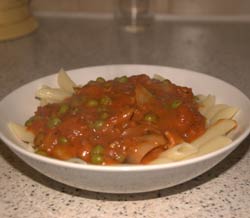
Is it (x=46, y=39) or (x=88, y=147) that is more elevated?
(x=88, y=147)

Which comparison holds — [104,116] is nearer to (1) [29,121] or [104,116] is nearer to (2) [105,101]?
(2) [105,101]

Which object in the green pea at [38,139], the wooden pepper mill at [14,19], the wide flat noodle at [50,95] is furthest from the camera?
the wooden pepper mill at [14,19]

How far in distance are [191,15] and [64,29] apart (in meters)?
0.72

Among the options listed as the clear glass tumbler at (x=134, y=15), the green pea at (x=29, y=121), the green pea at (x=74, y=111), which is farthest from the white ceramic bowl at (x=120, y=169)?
the clear glass tumbler at (x=134, y=15)

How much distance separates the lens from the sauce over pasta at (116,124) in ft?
3.93

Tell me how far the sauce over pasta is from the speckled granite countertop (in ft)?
0.39

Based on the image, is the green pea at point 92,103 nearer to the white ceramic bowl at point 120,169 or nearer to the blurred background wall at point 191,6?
the white ceramic bowl at point 120,169

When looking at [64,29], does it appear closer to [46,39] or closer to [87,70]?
[46,39]

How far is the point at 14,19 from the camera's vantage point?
2529 mm

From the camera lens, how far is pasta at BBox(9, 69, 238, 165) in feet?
3.93

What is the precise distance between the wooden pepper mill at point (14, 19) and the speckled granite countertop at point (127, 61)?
48mm

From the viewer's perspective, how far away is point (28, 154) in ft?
3.57

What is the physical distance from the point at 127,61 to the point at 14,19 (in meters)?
0.66

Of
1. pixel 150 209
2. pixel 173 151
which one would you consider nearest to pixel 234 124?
pixel 173 151
